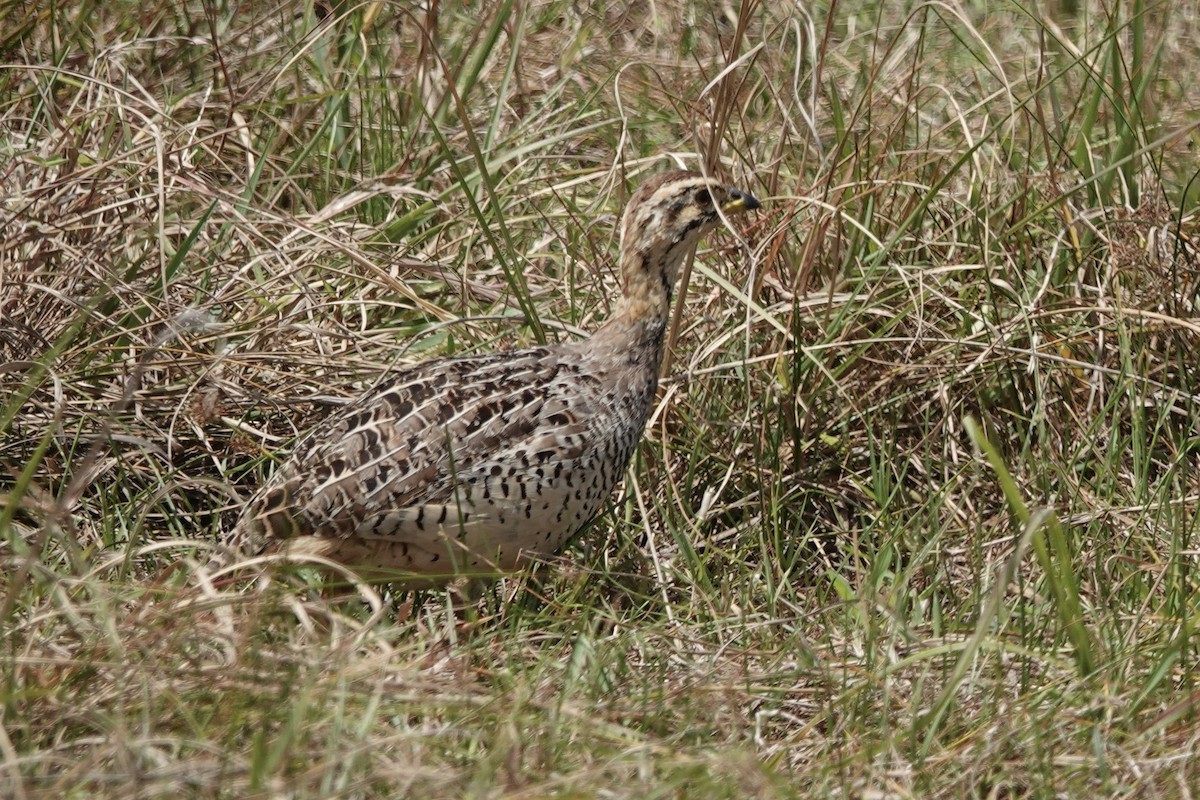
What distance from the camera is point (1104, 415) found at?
4832mm

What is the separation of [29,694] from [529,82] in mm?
4719

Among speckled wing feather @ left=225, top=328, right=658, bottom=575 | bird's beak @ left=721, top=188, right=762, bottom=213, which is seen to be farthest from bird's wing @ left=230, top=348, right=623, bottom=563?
bird's beak @ left=721, top=188, right=762, bottom=213

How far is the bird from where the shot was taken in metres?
4.23

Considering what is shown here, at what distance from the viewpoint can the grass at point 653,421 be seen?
3.13 meters

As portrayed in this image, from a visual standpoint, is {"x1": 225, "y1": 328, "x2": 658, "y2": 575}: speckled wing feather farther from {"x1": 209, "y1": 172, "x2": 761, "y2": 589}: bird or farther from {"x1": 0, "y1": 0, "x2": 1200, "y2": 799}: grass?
{"x1": 0, "y1": 0, "x2": 1200, "y2": 799}: grass

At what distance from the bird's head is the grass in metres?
0.25

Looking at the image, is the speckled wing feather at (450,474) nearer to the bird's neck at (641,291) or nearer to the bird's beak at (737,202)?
the bird's neck at (641,291)

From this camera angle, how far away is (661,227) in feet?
15.6

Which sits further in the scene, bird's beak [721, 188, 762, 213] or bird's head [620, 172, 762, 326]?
bird's beak [721, 188, 762, 213]

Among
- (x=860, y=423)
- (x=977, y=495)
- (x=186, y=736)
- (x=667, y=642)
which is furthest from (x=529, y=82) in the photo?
(x=186, y=736)

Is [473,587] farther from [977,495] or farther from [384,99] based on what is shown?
[384,99]

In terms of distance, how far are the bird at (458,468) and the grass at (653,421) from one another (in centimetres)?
18

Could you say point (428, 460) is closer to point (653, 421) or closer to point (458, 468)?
point (458, 468)

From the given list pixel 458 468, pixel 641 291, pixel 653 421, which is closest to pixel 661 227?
pixel 641 291
